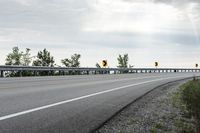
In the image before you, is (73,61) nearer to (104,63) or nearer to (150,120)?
(104,63)

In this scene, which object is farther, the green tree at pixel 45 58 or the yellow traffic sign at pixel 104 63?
the green tree at pixel 45 58

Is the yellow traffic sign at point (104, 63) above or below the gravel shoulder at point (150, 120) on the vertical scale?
above

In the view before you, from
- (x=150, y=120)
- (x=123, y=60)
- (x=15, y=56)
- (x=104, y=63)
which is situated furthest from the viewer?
(x=123, y=60)

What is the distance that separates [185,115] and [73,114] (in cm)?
297

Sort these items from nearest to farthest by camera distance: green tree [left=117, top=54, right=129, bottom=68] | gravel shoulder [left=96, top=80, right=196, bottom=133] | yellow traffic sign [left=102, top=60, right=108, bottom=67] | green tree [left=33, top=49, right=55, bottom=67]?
gravel shoulder [left=96, top=80, right=196, bottom=133]
yellow traffic sign [left=102, top=60, right=108, bottom=67]
green tree [left=33, top=49, right=55, bottom=67]
green tree [left=117, top=54, right=129, bottom=68]

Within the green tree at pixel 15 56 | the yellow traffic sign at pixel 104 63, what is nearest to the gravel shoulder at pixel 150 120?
the yellow traffic sign at pixel 104 63

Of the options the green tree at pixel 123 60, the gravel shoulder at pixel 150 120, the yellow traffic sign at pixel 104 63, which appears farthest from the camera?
the green tree at pixel 123 60

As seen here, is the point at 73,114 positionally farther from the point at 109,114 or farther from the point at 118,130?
the point at 118,130

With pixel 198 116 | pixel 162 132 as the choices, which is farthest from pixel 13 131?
pixel 198 116

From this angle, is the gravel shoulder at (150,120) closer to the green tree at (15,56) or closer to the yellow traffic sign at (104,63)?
the yellow traffic sign at (104,63)

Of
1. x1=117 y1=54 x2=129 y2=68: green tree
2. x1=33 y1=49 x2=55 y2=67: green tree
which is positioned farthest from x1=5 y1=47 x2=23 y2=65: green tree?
x1=117 y1=54 x2=129 y2=68: green tree

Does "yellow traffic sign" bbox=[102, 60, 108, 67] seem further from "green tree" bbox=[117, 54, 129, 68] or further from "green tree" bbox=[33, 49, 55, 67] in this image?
"green tree" bbox=[117, 54, 129, 68]

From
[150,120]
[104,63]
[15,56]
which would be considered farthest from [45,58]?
[150,120]

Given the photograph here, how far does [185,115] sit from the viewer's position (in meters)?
10.7
